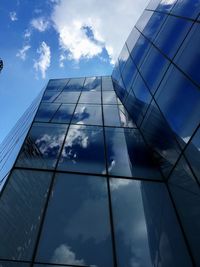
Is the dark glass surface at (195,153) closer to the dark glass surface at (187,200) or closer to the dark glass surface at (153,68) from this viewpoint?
the dark glass surface at (187,200)

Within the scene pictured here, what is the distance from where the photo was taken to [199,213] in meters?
6.58

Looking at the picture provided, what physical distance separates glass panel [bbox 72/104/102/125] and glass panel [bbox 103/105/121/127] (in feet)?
0.87

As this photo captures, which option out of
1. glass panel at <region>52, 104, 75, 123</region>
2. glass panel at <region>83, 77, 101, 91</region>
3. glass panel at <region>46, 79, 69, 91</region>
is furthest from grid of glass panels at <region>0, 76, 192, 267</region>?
glass panel at <region>46, 79, 69, 91</region>

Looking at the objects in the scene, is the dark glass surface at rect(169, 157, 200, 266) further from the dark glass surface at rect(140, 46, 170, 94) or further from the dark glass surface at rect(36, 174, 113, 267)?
the dark glass surface at rect(140, 46, 170, 94)

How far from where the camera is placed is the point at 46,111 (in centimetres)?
1362

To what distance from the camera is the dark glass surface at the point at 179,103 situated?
7.69 meters

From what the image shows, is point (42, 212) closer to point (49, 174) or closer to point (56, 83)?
point (49, 174)

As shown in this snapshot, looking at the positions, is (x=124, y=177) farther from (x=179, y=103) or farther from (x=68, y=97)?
(x=68, y=97)

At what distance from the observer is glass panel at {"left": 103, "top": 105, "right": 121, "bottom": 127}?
12312 millimetres

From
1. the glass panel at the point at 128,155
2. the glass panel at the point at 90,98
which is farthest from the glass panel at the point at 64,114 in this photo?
the glass panel at the point at 128,155

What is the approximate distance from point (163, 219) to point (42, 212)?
293cm

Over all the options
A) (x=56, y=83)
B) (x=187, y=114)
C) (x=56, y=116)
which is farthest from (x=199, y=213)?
(x=56, y=83)

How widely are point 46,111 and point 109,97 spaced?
4.18m

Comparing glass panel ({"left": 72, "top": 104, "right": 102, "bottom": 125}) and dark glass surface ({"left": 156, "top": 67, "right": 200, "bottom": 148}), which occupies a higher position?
glass panel ({"left": 72, "top": 104, "right": 102, "bottom": 125})
